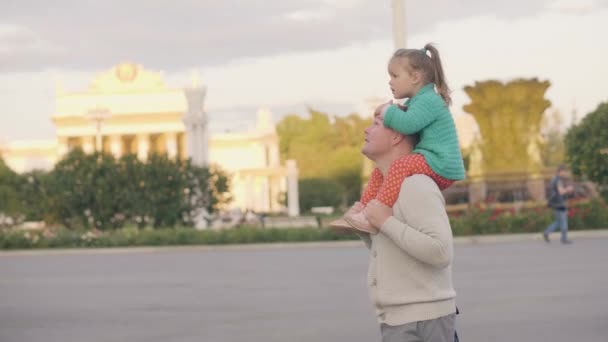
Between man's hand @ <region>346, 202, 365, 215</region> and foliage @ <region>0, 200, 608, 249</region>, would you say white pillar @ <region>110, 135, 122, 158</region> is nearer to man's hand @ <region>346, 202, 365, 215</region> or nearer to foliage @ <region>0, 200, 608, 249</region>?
foliage @ <region>0, 200, 608, 249</region>

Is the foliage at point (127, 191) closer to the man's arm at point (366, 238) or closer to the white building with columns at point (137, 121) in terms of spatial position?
the man's arm at point (366, 238)

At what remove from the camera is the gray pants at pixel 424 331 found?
479 cm

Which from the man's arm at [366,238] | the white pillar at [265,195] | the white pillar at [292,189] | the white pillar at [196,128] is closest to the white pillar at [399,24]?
the man's arm at [366,238]

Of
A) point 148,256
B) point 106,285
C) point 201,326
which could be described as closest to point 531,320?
point 201,326

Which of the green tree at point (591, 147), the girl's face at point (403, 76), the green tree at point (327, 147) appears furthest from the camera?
the green tree at point (327, 147)

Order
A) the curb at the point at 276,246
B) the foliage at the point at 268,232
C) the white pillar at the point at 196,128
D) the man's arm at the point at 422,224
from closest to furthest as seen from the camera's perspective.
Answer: the man's arm at the point at 422,224, the curb at the point at 276,246, the foliage at the point at 268,232, the white pillar at the point at 196,128

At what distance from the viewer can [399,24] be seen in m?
21.5

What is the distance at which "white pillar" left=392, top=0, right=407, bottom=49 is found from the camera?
21172 millimetres

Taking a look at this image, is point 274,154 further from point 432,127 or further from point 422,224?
point 422,224

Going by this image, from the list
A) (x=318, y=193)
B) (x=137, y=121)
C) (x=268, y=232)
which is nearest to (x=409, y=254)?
(x=268, y=232)

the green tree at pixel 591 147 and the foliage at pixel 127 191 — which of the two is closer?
the foliage at pixel 127 191

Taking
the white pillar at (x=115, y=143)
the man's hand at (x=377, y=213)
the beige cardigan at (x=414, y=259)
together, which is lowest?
the beige cardigan at (x=414, y=259)

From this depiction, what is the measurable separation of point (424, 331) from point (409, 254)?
30 cm

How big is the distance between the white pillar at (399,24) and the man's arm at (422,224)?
1630cm
